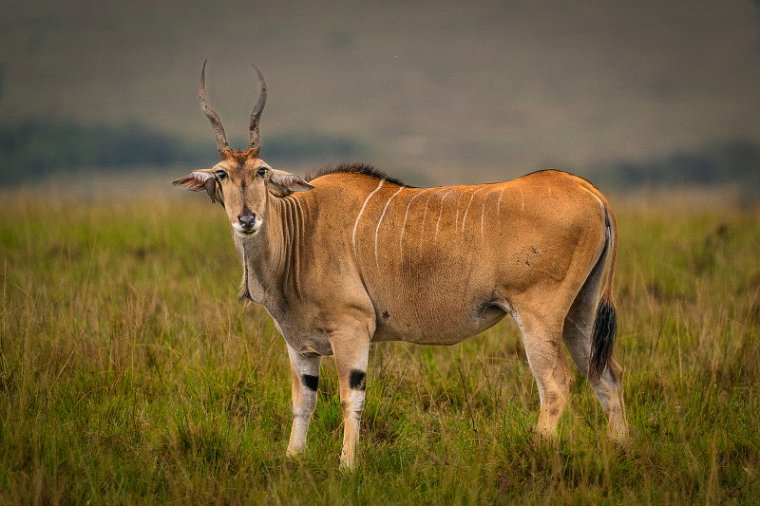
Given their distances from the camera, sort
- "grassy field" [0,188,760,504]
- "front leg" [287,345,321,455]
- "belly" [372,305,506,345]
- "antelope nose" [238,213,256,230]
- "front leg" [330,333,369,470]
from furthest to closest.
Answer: "front leg" [287,345,321,455] → "belly" [372,305,506,345] → "front leg" [330,333,369,470] → "antelope nose" [238,213,256,230] → "grassy field" [0,188,760,504]

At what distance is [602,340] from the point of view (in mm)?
6242

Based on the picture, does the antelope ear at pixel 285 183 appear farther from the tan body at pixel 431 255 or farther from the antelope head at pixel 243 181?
the tan body at pixel 431 255

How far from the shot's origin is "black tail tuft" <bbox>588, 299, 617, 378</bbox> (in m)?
6.23

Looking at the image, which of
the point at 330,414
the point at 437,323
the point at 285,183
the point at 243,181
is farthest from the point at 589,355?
the point at 243,181

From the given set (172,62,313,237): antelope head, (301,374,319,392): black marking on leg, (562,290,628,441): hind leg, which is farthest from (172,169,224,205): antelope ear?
(562,290,628,441): hind leg

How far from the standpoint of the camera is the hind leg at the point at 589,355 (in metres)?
6.30

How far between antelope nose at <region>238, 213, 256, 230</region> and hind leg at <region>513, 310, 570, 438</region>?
180 centimetres

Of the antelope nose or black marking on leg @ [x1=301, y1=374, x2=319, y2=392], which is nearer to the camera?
the antelope nose

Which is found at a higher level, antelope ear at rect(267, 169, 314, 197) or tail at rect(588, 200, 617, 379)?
antelope ear at rect(267, 169, 314, 197)

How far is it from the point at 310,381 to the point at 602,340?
2.03 meters

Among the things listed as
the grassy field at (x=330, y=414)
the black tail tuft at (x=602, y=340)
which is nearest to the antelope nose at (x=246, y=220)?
the grassy field at (x=330, y=414)

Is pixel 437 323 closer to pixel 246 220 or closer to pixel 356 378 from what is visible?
pixel 356 378

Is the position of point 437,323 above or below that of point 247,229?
below

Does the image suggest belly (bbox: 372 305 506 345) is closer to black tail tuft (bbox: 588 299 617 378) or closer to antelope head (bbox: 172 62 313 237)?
black tail tuft (bbox: 588 299 617 378)
